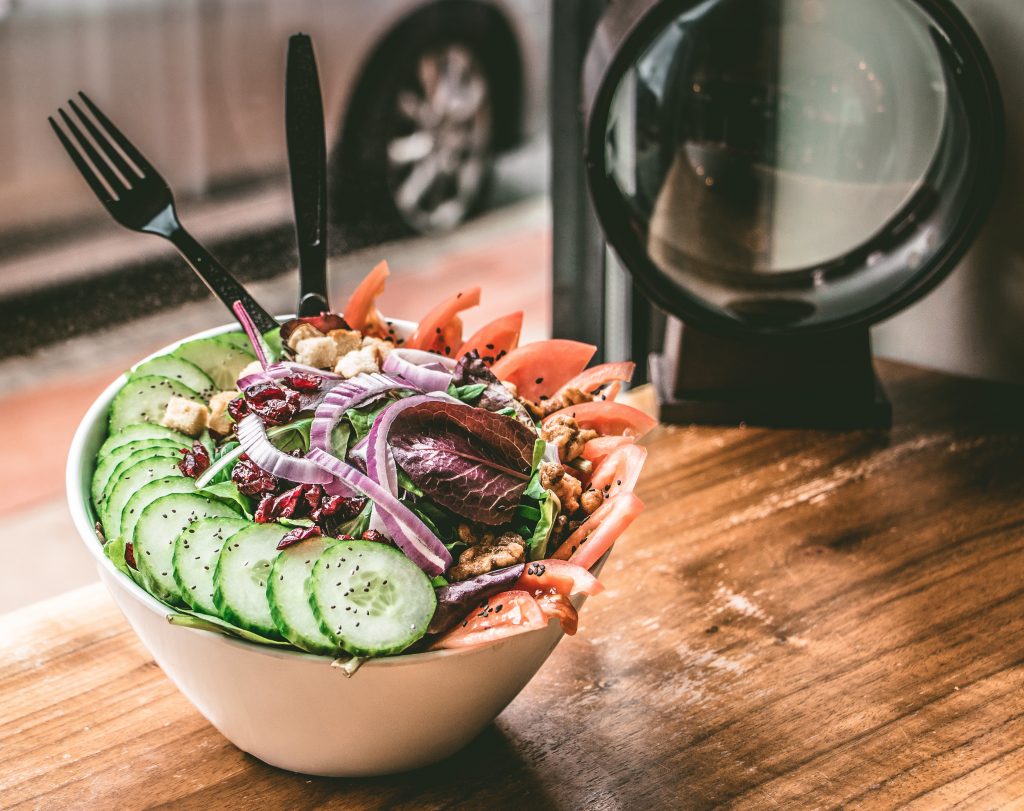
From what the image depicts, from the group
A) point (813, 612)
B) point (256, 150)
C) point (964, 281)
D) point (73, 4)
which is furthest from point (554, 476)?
point (73, 4)

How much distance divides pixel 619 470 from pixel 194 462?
31 centimetres

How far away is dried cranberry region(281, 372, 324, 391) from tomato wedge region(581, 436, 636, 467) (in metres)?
0.21

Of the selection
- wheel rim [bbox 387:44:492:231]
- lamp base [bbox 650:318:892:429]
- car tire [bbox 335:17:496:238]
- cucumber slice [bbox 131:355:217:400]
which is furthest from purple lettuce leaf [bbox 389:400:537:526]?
wheel rim [bbox 387:44:492:231]

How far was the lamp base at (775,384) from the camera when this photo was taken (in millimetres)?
1327

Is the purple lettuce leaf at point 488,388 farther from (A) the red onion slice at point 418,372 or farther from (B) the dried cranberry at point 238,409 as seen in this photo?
(B) the dried cranberry at point 238,409

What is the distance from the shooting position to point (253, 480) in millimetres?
759

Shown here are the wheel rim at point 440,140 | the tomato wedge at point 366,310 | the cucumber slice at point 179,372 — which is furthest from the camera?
the wheel rim at point 440,140

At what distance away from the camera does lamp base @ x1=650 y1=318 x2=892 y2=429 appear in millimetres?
1327

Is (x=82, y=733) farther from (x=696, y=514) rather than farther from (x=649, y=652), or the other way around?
(x=696, y=514)

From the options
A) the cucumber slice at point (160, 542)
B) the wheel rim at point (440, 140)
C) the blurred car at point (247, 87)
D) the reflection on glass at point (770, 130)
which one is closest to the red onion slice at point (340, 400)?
the cucumber slice at point (160, 542)

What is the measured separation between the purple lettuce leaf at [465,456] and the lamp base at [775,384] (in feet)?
1.81

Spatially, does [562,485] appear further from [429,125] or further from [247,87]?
[429,125]

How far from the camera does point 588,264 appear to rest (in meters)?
1.64

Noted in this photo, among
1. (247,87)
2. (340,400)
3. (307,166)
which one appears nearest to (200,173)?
(247,87)
